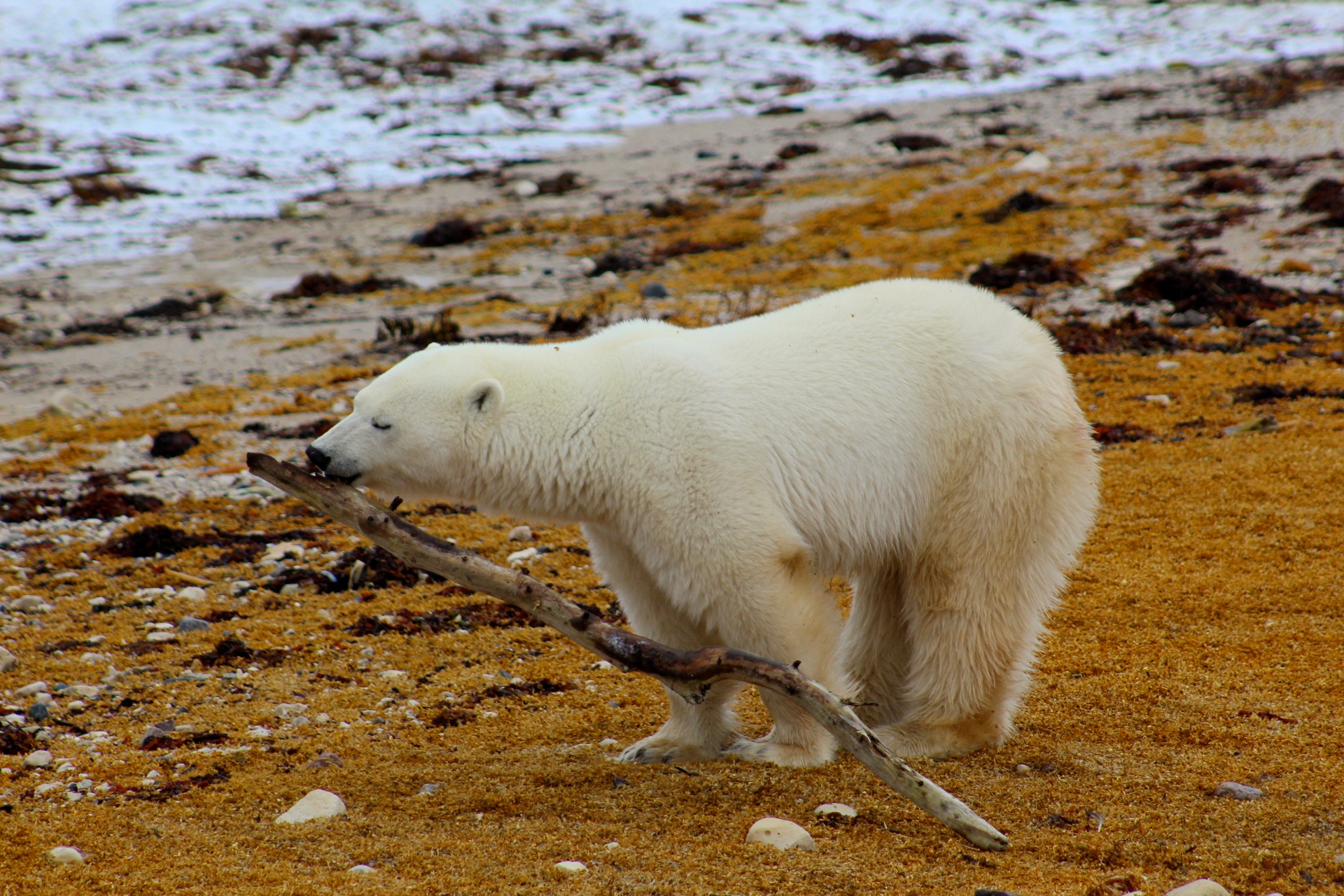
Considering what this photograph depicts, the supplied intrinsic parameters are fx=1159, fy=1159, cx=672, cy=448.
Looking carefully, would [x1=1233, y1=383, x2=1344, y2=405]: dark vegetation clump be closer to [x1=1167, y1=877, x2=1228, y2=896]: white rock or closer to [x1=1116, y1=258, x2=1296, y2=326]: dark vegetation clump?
[x1=1116, y1=258, x2=1296, y2=326]: dark vegetation clump

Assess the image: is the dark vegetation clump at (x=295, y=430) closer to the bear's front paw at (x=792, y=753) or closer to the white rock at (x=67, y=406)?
the white rock at (x=67, y=406)

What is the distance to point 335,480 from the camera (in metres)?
3.88

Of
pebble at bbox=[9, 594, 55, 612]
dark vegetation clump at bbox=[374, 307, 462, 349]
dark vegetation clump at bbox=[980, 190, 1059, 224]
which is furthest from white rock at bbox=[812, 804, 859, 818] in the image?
dark vegetation clump at bbox=[980, 190, 1059, 224]

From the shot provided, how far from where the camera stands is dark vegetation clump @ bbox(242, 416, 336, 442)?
26.7 feet

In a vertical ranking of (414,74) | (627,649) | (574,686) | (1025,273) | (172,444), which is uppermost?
(414,74)

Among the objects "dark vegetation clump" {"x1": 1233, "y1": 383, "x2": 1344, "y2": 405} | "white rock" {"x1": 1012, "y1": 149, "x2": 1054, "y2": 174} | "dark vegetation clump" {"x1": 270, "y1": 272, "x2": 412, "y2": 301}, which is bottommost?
"dark vegetation clump" {"x1": 1233, "y1": 383, "x2": 1344, "y2": 405}

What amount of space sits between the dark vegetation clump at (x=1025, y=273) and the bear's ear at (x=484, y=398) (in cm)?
804

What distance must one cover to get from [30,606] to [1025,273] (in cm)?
897

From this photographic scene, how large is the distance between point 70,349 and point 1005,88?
874 inches

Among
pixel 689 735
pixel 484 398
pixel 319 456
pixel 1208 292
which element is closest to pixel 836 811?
pixel 689 735

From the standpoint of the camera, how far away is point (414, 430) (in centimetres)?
389

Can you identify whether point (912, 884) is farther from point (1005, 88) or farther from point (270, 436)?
point (1005, 88)

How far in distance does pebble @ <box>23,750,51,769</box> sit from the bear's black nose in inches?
51.7

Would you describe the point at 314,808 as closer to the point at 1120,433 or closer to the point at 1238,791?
the point at 1238,791
